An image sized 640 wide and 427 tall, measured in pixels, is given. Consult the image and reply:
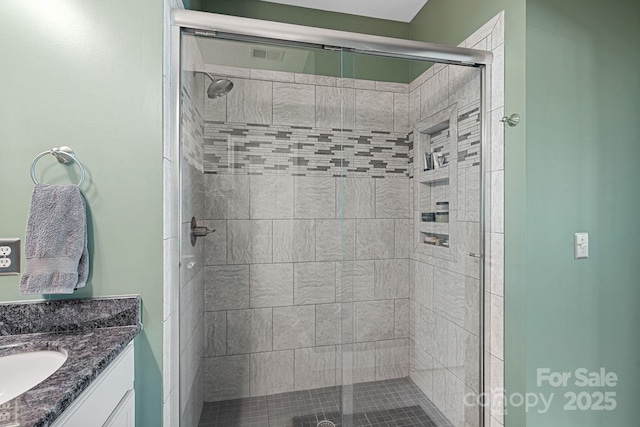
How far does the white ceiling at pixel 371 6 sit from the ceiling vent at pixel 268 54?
1.02 m

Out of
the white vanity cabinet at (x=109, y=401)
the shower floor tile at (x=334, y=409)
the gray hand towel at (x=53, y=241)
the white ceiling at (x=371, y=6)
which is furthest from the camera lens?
the white ceiling at (x=371, y=6)

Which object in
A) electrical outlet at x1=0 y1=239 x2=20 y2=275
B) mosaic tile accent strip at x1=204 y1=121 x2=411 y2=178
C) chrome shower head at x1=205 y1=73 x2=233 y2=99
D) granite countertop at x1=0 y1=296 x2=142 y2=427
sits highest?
chrome shower head at x1=205 y1=73 x2=233 y2=99

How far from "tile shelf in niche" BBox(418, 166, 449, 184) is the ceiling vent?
0.95m

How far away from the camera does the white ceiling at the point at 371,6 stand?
7.30 feet

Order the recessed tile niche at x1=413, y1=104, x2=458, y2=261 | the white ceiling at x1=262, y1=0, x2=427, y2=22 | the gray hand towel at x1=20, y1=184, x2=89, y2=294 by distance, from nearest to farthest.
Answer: the gray hand towel at x1=20, y1=184, x2=89, y2=294, the recessed tile niche at x1=413, y1=104, x2=458, y2=261, the white ceiling at x1=262, y1=0, x2=427, y2=22

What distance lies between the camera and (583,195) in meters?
1.46

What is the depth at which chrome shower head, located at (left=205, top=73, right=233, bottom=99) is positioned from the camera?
1470 mm

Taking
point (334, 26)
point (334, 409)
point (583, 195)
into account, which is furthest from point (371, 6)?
point (334, 409)

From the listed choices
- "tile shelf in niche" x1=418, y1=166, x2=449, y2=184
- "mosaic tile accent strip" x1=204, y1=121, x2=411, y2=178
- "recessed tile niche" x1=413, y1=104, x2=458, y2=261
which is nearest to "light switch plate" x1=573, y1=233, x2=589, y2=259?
"recessed tile niche" x1=413, y1=104, x2=458, y2=261

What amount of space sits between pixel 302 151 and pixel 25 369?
129 cm

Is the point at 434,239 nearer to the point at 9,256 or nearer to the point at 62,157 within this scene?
the point at 62,157

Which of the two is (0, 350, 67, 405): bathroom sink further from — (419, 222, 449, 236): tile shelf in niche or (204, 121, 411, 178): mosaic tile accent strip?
(419, 222, 449, 236): tile shelf in niche

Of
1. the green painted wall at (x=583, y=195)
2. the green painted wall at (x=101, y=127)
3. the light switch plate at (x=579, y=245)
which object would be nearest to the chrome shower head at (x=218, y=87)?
the green painted wall at (x=101, y=127)

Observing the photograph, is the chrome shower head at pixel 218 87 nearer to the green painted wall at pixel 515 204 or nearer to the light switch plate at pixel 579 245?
the green painted wall at pixel 515 204
